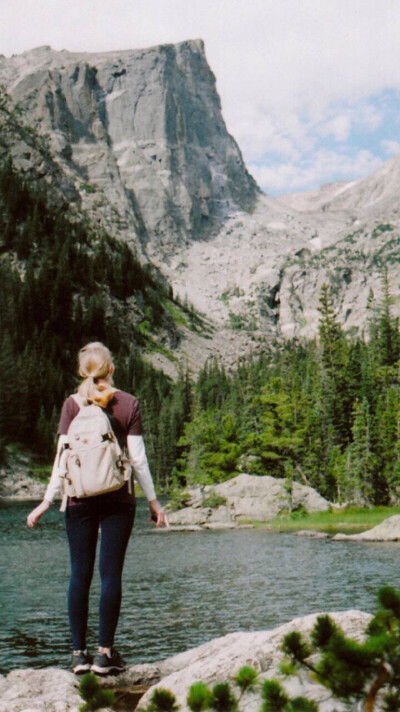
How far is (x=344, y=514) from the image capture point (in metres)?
63.1

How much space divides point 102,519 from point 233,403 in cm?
14081

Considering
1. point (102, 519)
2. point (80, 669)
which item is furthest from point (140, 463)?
point (80, 669)

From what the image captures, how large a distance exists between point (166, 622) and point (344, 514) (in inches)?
1830

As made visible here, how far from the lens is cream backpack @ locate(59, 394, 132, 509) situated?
848 cm

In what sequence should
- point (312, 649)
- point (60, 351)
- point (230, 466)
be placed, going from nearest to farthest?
point (312, 649)
point (230, 466)
point (60, 351)

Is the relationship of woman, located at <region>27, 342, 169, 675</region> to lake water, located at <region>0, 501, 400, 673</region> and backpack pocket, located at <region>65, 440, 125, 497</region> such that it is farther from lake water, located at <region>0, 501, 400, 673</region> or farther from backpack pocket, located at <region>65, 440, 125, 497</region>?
lake water, located at <region>0, 501, 400, 673</region>

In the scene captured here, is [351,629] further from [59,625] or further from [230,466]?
[230,466]

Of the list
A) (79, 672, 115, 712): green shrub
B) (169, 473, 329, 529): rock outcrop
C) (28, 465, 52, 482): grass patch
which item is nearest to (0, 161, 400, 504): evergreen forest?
(169, 473, 329, 529): rock outcrop

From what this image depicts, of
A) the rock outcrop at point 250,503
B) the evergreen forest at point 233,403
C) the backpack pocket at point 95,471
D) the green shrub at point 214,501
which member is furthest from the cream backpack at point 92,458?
the evergreen forest at point 233,403

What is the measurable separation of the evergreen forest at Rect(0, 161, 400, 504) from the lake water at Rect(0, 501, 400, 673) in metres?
31.9


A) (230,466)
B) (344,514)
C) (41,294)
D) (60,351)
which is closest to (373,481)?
(344,514)

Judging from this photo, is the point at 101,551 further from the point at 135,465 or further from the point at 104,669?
the point at 104,669

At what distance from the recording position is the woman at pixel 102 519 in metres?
Result: 8.77

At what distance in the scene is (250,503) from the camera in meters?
67.7
